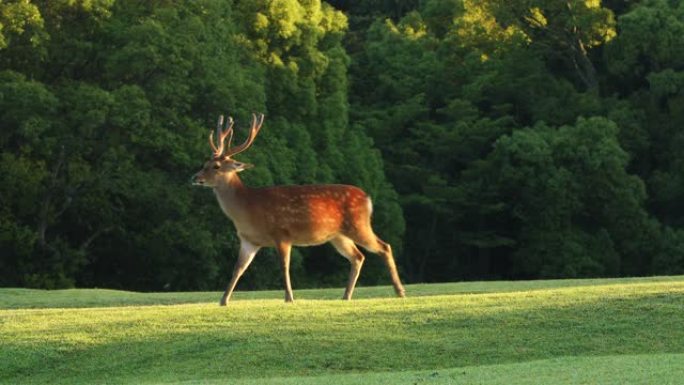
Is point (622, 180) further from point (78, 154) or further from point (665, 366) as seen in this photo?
point (665, 366)

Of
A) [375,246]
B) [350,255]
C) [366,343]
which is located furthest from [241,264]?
[366,343]

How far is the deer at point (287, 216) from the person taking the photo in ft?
60.3

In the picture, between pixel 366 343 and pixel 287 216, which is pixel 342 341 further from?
pixel 287 216

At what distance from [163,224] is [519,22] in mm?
16292

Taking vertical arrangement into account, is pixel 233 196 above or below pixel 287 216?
above

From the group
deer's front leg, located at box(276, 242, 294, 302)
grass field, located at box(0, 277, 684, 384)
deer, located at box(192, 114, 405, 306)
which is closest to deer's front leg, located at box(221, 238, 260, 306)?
deer, located at box(192, 114, 405, 306)

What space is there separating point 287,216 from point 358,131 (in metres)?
28.9

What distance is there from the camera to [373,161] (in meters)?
45.6

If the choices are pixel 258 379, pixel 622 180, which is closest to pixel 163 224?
pixel 622 180

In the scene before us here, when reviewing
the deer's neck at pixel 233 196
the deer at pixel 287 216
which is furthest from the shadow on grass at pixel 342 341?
the deer's neck at pixel 233 196

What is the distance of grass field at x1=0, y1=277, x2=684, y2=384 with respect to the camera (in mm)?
13648

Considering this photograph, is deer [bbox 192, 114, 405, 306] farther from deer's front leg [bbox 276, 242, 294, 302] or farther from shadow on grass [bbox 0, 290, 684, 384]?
shadow on grass [bbox 0, 290, 684, 384]

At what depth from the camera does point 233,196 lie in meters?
18.6

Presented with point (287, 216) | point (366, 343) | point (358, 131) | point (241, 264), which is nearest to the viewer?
point (366, 343)
